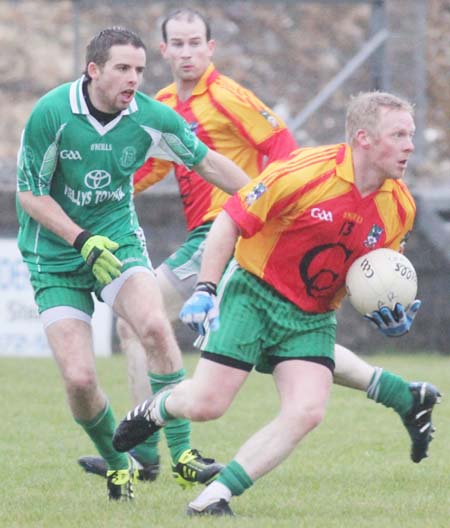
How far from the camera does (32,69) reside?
16.4 meters

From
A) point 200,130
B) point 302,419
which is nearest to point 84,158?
point 302,419

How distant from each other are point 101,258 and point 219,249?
0.70 metres

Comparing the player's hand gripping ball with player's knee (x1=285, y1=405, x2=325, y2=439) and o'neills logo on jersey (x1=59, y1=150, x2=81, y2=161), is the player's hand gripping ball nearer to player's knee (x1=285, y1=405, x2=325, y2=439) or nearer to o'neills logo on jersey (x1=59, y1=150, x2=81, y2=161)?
player's knee (x1=285, y1=405, x2=325, y2=439)

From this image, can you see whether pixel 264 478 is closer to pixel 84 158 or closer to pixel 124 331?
pixel 124 331

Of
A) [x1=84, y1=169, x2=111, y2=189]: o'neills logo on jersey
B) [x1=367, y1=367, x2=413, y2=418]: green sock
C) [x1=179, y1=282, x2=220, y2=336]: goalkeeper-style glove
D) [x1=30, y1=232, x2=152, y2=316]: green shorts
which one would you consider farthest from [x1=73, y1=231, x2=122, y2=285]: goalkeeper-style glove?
[x1=367, y1=367, x2=413, y2=418]: green sock

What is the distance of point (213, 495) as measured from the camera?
6.04m

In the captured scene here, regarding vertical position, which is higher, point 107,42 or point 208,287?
point 107,42

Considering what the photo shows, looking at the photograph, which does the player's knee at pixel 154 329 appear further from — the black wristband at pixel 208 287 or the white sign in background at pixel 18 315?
the white sign in background at pixel 18 315

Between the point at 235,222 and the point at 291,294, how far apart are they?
44cm

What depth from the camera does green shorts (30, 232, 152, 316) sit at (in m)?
6.75

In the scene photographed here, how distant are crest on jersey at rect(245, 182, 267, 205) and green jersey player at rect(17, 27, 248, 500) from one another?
767 millimetres

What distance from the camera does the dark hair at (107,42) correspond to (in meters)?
6.69

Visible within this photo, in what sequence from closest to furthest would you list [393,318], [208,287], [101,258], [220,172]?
[208,287] → [393,318] → [101,258] → [220,172]

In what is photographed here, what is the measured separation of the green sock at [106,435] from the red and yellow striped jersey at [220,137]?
6.60ft
